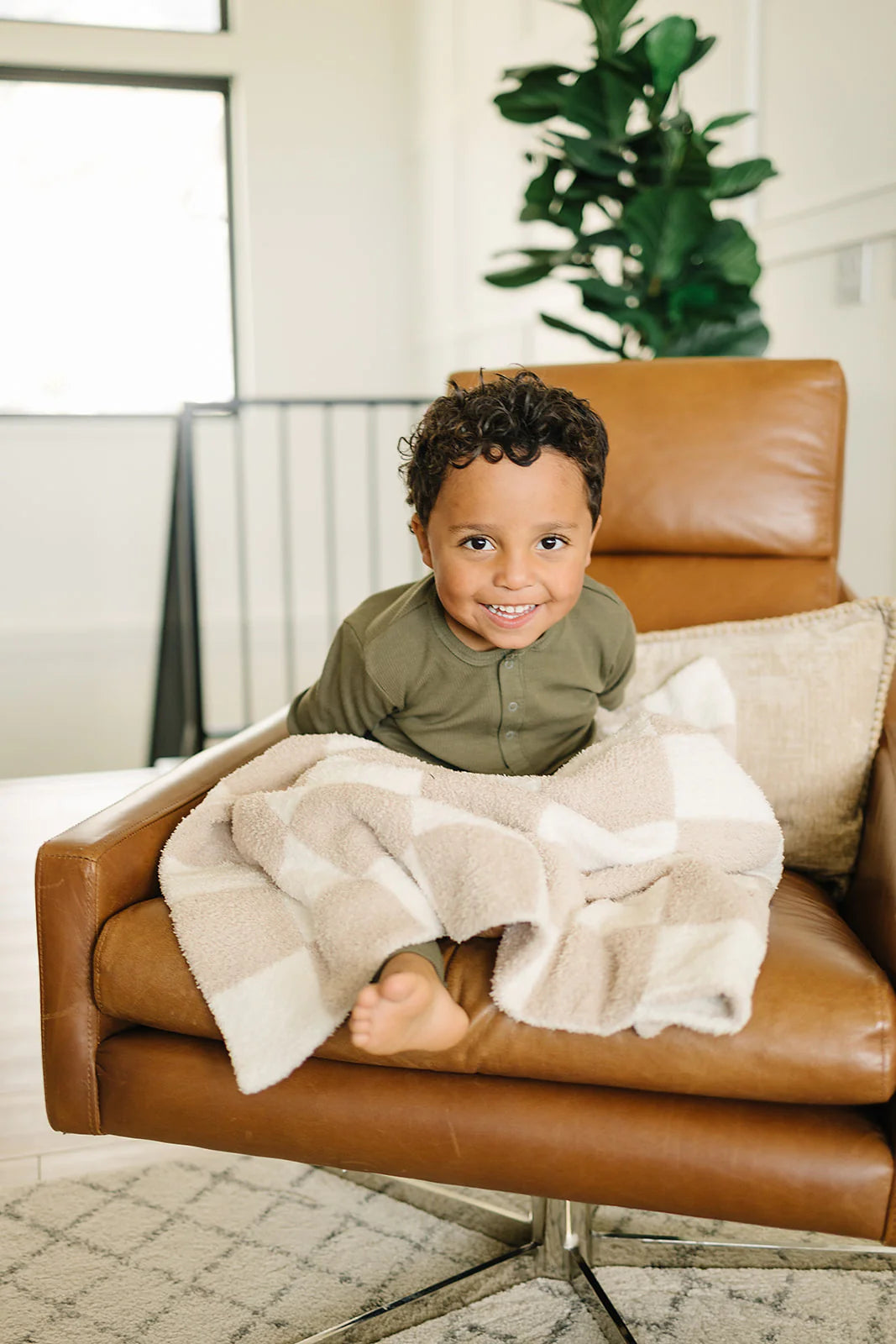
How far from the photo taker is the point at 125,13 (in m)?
4.75

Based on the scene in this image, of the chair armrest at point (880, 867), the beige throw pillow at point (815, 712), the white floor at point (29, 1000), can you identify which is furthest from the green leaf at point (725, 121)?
the white floor at point (29, 1000)

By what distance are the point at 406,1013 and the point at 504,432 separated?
1.82 feet

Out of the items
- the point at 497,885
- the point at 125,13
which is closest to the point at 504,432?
the point at 497,885

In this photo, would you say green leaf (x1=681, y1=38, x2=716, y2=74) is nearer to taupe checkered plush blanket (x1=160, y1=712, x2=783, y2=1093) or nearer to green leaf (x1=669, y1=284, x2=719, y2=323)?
green leaf (x1=669, y1=284, x2=719, y2=323)

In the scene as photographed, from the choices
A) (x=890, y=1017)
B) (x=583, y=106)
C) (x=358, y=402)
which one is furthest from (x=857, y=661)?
(x=358, y=402)

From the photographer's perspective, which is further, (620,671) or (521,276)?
(521,276)

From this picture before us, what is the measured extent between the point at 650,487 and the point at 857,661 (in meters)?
0.41

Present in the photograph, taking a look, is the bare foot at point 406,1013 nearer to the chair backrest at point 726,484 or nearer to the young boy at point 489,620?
the young boy at point 489,620

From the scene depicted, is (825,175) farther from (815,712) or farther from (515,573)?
(515,573)

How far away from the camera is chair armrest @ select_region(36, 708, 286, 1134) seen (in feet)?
3.46

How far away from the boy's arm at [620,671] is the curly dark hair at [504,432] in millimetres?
211

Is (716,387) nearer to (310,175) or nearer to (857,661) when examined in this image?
(857,661)

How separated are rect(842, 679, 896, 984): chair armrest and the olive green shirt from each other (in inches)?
12.4

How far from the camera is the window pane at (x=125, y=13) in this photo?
4.68m
